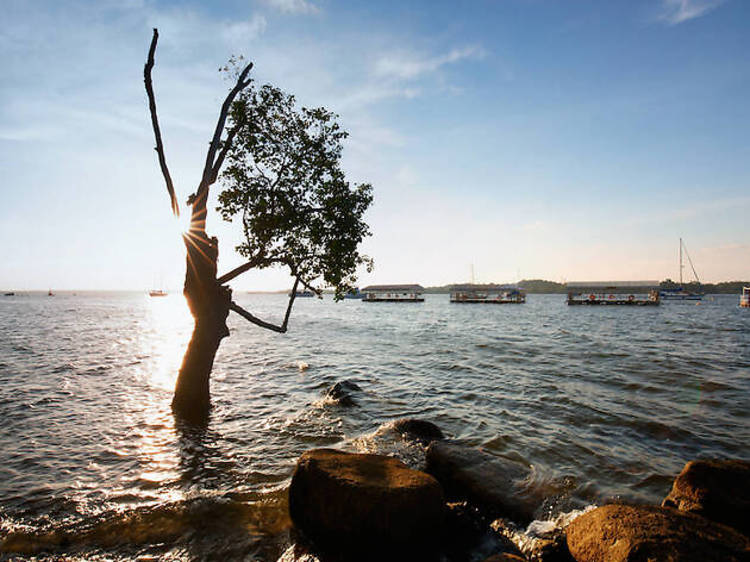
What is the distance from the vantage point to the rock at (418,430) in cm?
901

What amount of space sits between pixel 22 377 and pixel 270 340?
Answer: 58.6 ft

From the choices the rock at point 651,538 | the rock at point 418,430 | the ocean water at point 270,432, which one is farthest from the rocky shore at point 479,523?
the rock at point 418,430

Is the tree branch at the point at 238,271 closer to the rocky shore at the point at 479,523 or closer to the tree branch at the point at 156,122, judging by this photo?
the tree branch at the point at 156,122

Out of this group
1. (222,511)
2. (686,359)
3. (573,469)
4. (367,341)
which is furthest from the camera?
(367,341)

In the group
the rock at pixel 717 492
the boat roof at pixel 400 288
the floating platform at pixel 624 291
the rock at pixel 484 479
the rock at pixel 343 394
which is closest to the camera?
the rock at pixel 717 492

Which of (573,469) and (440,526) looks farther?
(573,469)

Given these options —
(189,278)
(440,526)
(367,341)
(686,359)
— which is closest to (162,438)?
(189,278)

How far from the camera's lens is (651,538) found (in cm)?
356

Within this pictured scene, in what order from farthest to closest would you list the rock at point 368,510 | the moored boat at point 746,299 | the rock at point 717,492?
the moored boat at point 746,299, the rock at point 717,492, the rock at point 368,510

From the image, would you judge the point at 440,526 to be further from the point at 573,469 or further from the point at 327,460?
the point at 573,469

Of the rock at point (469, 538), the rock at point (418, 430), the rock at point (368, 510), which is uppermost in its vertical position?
the rock at point (368, 510)

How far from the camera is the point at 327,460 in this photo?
5180mm

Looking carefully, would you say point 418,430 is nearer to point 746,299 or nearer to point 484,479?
point 484,479

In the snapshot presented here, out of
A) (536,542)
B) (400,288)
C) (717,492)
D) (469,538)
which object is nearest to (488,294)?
(400,288)
